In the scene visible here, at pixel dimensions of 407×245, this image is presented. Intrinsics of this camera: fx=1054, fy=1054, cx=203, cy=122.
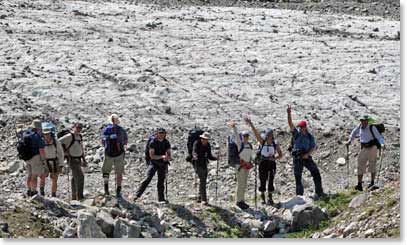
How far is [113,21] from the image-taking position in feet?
96.5

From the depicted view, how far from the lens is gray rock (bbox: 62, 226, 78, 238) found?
46.0 feet

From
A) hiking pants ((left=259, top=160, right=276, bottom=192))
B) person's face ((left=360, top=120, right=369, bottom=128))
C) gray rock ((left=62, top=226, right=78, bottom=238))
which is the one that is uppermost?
person's face ((left=360, top=120, right=369, bottom=128))

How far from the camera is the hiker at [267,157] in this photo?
16734mm

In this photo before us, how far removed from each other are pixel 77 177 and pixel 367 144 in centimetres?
477

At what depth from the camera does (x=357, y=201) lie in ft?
Answer: 52.9

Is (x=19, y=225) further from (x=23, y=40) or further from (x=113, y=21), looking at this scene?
(x=113, y=21)

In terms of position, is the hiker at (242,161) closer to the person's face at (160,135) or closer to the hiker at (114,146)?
the person's face at (160,135)

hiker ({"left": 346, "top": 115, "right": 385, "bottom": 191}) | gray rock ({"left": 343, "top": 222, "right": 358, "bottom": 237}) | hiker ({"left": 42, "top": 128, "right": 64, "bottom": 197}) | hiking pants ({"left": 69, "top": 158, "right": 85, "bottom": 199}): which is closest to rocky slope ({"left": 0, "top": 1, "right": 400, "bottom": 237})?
hiking pants ({"left": 69, "top": 158, "right": 85, "bottom": 199})

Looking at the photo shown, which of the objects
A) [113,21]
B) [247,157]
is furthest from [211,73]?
[247,157]

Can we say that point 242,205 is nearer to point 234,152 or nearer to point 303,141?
point 234,152

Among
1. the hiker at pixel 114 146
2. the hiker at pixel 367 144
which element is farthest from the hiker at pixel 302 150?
the hiker at pixel 114 146

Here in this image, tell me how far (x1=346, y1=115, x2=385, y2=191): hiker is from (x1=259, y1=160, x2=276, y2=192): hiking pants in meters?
1.37

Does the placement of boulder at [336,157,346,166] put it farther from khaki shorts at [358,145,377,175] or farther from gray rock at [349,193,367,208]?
gray rock at [349,193,367,208]

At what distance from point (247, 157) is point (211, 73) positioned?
892cm
